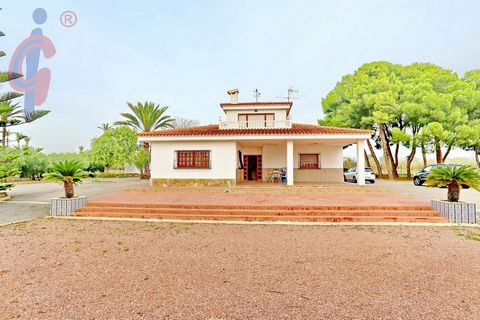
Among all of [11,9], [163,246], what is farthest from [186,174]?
[11,9]

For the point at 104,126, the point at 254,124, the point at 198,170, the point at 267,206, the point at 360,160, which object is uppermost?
the point at 104,126

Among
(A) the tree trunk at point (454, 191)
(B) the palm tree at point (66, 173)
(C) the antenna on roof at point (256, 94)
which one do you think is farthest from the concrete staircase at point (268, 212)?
(C) the antenna on roof at point (256, 94)

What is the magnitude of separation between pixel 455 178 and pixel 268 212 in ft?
20.7

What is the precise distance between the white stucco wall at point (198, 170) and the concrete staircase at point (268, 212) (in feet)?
17.5

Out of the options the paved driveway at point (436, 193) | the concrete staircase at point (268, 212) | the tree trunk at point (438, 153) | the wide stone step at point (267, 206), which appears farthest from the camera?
the tree trunk at point (438, 153)

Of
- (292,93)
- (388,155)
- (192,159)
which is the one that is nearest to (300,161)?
(292,93)

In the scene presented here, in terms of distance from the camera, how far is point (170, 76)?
2362cm

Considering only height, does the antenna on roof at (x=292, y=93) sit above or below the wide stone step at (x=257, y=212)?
above

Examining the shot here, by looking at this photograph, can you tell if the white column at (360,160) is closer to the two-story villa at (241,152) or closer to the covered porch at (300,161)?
the two-story villa at (241,152)

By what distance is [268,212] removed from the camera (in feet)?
28.3

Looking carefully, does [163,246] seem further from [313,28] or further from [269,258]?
[313,28]

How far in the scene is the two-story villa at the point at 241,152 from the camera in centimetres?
1423

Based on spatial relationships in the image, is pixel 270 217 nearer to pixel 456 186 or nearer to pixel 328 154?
pixel 456 186

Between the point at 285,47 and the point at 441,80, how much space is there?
57.0ft
